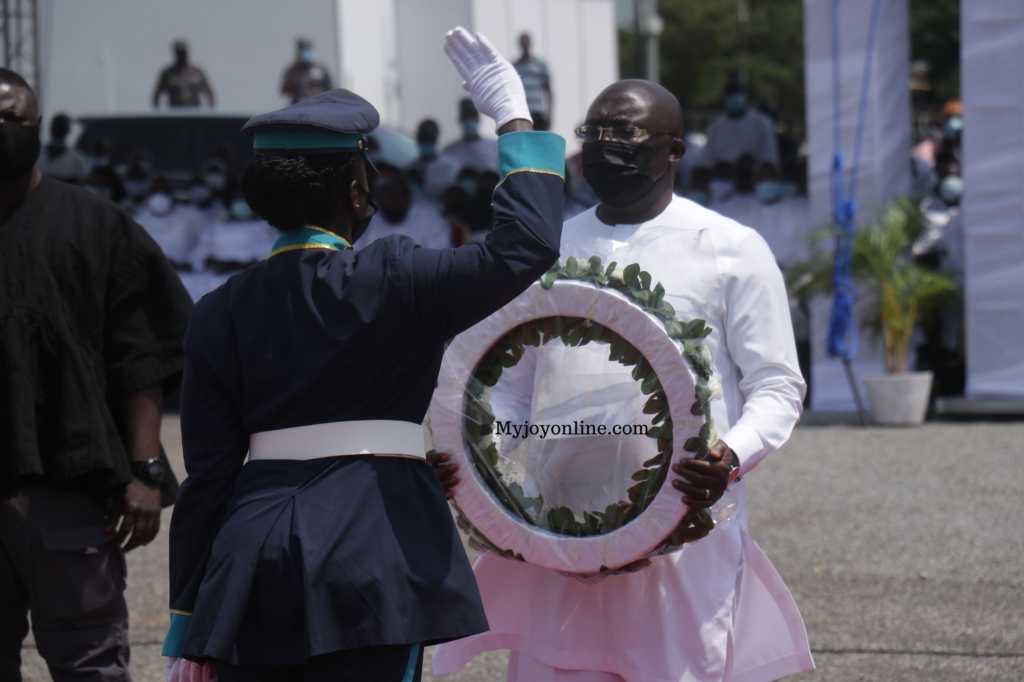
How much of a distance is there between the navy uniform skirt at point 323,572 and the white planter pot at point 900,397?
7346mm

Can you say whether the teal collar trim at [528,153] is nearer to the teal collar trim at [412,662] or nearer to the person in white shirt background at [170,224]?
the teal collar trim at [412,662]

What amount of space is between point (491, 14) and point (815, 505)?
14084 millimetres

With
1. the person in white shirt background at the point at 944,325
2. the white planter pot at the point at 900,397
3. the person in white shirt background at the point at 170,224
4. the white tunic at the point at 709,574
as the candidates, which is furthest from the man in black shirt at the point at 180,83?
the white tunic at the point at 709,574

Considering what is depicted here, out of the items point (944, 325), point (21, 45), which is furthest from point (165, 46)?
point (944, 325)

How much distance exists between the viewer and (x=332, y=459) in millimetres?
2268

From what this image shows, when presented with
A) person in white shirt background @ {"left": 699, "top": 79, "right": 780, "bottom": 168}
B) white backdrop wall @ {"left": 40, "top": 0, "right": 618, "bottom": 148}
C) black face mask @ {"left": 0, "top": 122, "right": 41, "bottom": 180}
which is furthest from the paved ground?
white backdrop wall @ {"left": 40, "top": 0, "right": 618, "bottom": 148}

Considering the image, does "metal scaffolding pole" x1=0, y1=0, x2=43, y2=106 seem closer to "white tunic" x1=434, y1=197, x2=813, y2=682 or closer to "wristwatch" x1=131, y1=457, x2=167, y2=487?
"wristwatch" x1=131, y1=457, x2=167, y2=487

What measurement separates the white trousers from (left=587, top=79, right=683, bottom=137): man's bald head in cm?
129

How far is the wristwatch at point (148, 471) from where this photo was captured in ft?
11.1

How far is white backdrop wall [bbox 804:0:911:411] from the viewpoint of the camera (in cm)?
961

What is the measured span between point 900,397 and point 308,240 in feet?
24.6

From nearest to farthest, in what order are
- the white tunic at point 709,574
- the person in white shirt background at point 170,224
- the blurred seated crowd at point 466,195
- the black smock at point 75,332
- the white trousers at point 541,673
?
the white tunic at point 709,574, the white trousers at point 541,673, the black smock at point 75,332, the blurred seated crowd at point 466,195, the person in white shirt background at point 170,224

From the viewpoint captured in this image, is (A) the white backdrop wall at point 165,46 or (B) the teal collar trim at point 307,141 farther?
(A) the white backdrop wall at point 165,46

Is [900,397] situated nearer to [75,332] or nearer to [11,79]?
[75,332]
